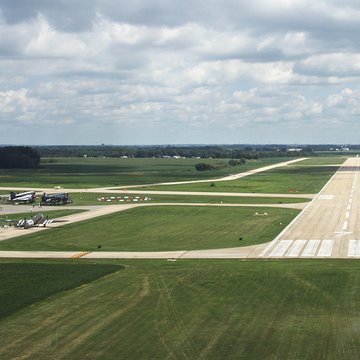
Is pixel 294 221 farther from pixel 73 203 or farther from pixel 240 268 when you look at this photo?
pixel 73 203

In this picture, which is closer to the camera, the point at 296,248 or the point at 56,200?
the point at 296,248

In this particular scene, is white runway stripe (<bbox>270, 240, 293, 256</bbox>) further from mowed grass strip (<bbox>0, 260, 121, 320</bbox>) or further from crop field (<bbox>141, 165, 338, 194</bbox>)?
crop field (<bbox>141, 165, 338, 194</bbox>)

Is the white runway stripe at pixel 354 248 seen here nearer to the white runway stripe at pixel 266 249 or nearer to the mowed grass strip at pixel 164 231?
the white runway stripe at pixel 266 249

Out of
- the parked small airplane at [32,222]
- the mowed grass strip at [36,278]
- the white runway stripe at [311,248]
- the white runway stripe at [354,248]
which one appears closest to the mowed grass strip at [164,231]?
the parked small airplane at [32,222]

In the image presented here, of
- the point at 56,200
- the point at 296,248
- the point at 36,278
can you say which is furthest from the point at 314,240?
the point at 56,200

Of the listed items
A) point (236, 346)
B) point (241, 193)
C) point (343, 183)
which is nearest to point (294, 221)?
point (241, 193)

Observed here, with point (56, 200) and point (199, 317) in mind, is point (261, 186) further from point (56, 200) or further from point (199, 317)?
point (199, 317)

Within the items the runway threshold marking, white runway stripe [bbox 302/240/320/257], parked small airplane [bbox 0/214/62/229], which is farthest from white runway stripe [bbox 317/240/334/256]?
parked small airplane [bbox 0/214/62/229]
